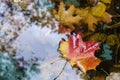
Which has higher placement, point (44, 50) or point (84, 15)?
point (84, 15)

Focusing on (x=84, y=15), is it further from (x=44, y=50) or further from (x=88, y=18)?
(x=44, y=50)

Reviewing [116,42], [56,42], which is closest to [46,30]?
[56,42]

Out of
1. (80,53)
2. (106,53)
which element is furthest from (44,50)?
(106,53)

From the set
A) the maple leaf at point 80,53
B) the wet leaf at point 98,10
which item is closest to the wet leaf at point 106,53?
the maple leaf at point 80,53

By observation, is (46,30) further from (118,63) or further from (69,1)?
(118,63)

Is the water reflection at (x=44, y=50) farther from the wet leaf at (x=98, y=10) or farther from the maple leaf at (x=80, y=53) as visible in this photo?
the wet leaf at (x=98, y=10)
